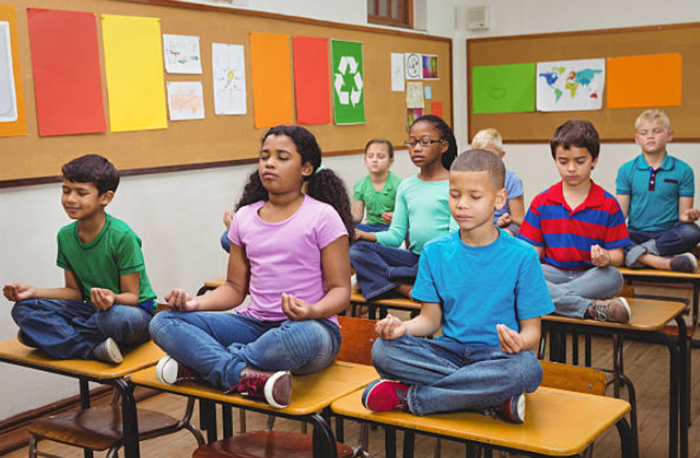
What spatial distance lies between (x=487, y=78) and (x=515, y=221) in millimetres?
2421

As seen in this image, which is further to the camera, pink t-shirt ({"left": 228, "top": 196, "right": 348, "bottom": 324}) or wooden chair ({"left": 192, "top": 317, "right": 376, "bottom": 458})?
pink t-shirt ({"left": 228, "top": 196, "right": 348, "bottom": 324})

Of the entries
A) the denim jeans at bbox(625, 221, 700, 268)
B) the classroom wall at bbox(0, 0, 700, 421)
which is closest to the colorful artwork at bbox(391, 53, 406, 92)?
the classroom wall at bbox(0, 0, 700, 421)

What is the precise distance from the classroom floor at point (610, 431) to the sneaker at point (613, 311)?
30.8 inches

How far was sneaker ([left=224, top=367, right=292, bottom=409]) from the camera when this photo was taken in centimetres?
182

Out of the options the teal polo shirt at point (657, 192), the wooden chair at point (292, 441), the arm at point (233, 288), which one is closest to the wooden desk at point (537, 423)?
the wooden chair at point (292, 441)

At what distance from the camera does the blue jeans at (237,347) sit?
1972 millimetres

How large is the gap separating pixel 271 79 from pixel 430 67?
1978 millimetres

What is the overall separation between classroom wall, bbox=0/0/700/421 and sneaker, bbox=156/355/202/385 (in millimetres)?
1644

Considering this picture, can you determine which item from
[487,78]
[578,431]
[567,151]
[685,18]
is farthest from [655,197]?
[578,431]

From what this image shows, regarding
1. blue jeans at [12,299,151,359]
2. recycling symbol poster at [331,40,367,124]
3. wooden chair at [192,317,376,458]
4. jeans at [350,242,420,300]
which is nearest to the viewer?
wooden chair at [192,317,376,458]

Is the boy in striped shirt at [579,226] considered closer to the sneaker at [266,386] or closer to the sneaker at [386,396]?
the sneaker at [386,396]

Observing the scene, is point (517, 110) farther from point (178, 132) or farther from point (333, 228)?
point (333, 228)

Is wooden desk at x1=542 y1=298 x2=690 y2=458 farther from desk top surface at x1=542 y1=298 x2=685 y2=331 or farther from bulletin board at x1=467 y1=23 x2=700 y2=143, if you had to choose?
bulletin board at x1=467 y1=23 x2=700 y2=143

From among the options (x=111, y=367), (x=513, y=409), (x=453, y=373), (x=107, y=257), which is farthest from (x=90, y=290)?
(x=513, y=409)
